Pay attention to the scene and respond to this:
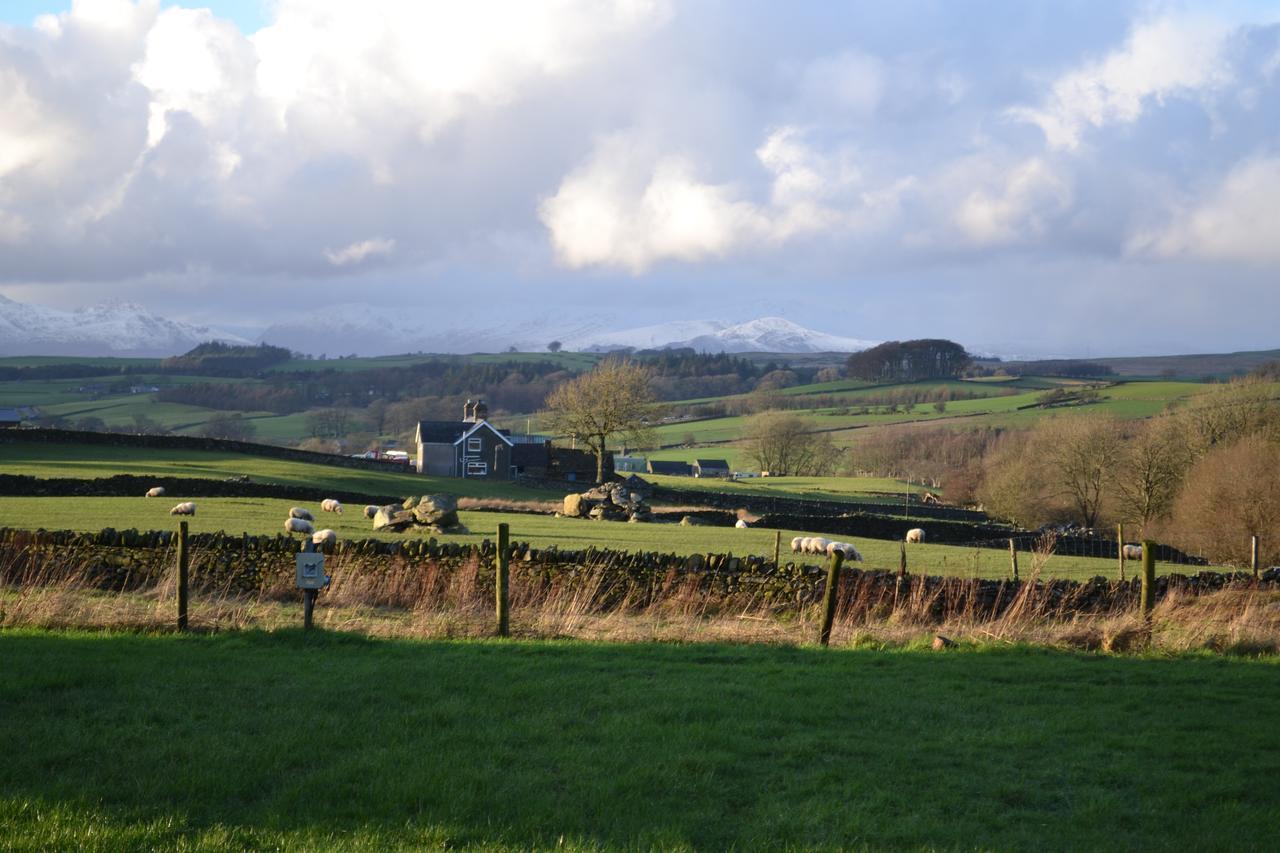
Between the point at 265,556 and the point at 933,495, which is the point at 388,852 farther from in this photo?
the point at 933,495

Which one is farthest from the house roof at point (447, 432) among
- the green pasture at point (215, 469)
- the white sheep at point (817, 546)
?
the white sheep at point (817, 546)

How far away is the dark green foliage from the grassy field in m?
124

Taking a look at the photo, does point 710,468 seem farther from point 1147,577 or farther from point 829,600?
point 829,600

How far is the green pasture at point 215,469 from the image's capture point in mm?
50219

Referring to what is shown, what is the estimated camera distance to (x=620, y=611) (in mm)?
17656

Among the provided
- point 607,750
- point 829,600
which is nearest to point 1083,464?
point 829,600

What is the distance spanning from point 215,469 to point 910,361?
127430 millimetres

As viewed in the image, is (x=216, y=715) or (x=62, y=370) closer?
(x=216, y=715)

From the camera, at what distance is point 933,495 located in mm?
87188

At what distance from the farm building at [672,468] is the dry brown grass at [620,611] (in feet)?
305

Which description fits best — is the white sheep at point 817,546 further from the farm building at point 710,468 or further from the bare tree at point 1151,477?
the farm building at point 710,468

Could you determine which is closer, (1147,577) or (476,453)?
(1147,577)

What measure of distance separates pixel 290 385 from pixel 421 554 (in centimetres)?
15837

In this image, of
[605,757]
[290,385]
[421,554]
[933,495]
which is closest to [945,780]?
[605,757]
